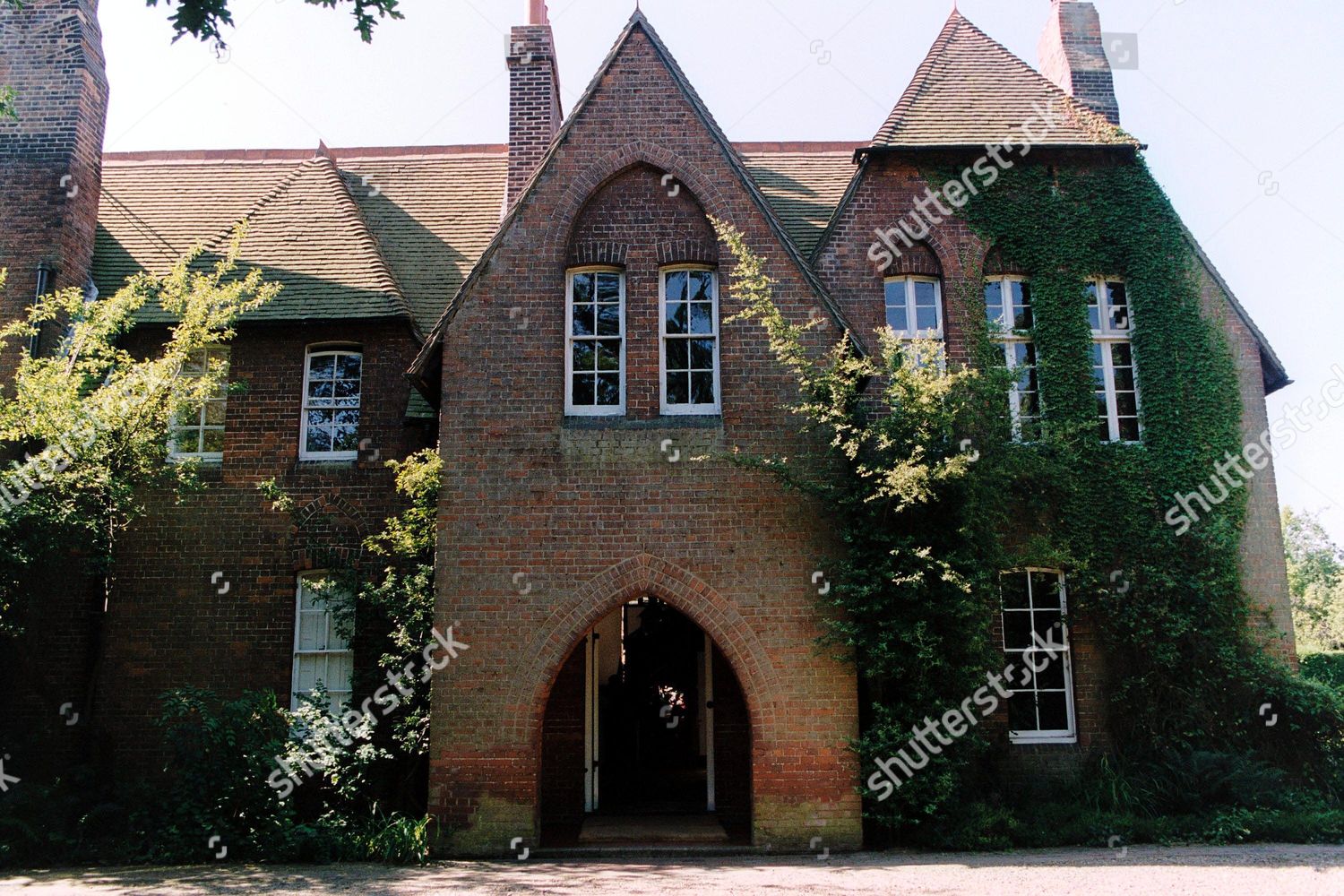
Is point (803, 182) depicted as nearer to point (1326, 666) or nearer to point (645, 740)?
point (645, 740)

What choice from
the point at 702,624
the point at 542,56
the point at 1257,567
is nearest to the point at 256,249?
the point at 542,56

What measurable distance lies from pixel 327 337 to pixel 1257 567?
13.5 metres

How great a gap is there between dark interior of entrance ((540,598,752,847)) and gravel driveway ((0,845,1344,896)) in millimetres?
1585

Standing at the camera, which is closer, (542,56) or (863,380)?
(863,380)

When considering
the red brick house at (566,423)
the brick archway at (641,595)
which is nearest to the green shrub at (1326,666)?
the red brick house at (566,423)

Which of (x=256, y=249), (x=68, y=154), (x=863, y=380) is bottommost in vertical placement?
(x=863, y=380)

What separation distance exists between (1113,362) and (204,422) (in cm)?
1329

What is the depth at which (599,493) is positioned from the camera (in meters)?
11.8

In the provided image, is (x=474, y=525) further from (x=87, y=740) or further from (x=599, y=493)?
(x=87, y=740)

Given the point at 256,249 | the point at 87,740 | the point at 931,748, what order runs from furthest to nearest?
1. the point at 256,249
2. the point at 87,740
3. the point at 931,748

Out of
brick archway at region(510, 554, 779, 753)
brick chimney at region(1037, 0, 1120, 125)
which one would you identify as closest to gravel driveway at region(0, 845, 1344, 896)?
brick archway at region(510, 554, 779, 753)

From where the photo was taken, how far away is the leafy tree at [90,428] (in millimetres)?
12203

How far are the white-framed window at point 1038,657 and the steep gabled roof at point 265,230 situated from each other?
31.0 ft

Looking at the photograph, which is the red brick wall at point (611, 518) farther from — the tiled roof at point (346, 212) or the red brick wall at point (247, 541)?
the tiled roof at point (346, 212)
